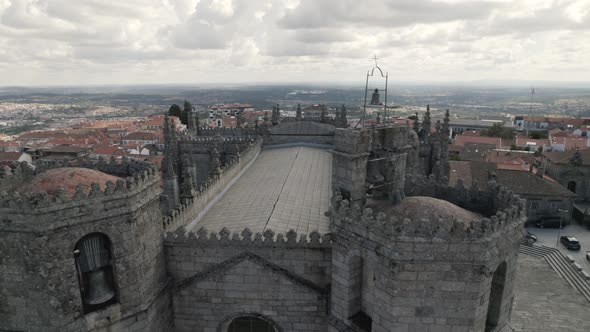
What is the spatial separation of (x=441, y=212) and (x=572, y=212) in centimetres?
4001

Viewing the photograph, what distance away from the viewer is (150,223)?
13.0 meters

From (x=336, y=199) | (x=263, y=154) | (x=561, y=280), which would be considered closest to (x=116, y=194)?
(x=336, y=199)

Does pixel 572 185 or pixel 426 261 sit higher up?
pixel 426 261

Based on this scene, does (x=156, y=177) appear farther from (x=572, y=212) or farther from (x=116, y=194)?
(x=572, y=212)

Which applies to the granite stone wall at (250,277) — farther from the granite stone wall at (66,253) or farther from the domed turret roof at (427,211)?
the domed turret roof at (427,211)

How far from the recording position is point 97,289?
39.9 ft

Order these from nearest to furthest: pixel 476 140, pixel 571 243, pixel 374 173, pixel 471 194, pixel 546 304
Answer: pixel 374 173 → pixel 471 194 → pixel 546 304 → pixel 571 243 → pixel 476 140

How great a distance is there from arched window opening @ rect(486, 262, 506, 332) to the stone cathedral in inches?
1.5

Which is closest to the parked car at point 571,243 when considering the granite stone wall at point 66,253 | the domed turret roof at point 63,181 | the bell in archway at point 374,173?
the bell in archway at point 374,173

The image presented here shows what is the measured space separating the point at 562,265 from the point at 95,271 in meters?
33.4

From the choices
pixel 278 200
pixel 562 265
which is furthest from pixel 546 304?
pixel 278 200

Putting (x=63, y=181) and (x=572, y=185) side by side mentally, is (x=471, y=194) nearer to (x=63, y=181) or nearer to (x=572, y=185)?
(x=63, y=181)

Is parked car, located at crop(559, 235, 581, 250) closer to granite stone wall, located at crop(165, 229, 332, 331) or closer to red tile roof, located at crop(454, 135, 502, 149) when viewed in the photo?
granite stone wall, located at crop(165, 229, 332, 331)

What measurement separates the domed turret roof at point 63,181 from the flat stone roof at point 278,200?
204 inches
